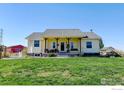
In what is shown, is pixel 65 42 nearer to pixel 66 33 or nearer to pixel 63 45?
pixel 63 45

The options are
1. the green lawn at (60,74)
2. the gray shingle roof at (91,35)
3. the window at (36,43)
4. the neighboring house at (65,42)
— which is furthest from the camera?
the window at (36,43)

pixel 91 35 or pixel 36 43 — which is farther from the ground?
pixel 91 35

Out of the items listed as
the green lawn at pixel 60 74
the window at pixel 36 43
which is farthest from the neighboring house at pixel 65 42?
the green lawn at pixel 60 74

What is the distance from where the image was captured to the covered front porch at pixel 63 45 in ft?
86.4

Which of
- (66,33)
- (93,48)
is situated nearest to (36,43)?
(66,33)

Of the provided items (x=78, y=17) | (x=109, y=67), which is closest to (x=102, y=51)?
(x=78, y=17)

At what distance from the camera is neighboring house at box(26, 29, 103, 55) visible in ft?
85.8

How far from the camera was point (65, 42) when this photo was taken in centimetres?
2669

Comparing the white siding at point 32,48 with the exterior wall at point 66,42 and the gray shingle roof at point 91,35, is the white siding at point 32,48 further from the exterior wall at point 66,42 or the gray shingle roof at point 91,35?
the gray shingle roof at point 91,35

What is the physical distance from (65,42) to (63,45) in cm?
31
